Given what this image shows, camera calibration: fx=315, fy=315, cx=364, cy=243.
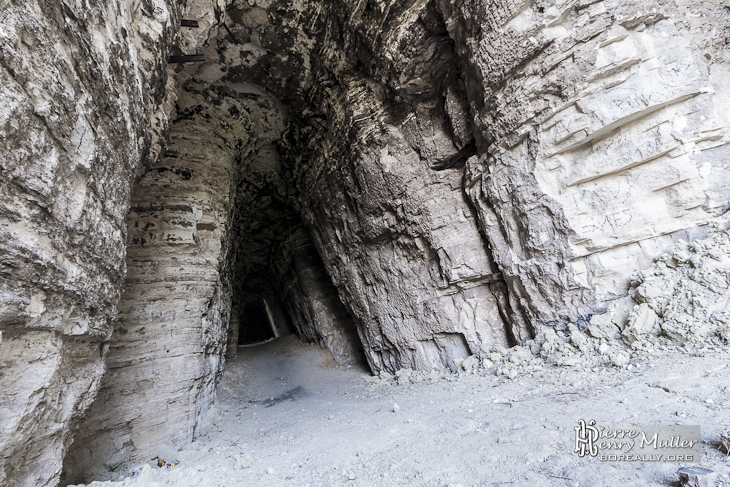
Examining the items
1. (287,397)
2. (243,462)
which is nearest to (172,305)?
(243,462)

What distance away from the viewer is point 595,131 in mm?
4090

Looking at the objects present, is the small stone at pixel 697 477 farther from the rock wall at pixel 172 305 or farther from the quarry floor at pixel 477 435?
the rock wall at pixel 172 305

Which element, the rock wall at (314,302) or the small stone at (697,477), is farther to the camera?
the rock wall at (314,302)

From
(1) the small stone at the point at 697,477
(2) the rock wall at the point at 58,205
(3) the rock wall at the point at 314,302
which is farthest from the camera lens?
(3) the rock wall at the point at 314,302

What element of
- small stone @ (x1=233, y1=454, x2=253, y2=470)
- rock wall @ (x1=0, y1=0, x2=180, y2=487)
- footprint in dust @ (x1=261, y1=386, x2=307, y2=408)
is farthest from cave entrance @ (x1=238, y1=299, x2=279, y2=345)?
rock wall @ (x1=0, y1=0, x2=180, y2=487)

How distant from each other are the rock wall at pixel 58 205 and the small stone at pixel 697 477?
13.5ft

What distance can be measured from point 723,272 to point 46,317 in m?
6.31

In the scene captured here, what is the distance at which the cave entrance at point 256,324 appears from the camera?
17672 millimetres

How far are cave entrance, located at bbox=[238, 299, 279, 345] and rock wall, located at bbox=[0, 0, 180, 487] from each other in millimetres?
14944

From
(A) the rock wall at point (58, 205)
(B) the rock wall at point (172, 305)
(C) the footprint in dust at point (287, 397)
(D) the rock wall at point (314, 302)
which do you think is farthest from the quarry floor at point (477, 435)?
(D) the rock wall at point (314, 302)

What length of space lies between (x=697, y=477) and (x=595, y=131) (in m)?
3.80

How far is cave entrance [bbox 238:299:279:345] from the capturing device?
58.0 ft

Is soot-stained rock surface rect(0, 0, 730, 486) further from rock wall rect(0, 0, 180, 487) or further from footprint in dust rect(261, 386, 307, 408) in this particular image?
footprint in dust rect(261, 386, 307, 408)

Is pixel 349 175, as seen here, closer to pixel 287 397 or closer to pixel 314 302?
pixel 287 397
